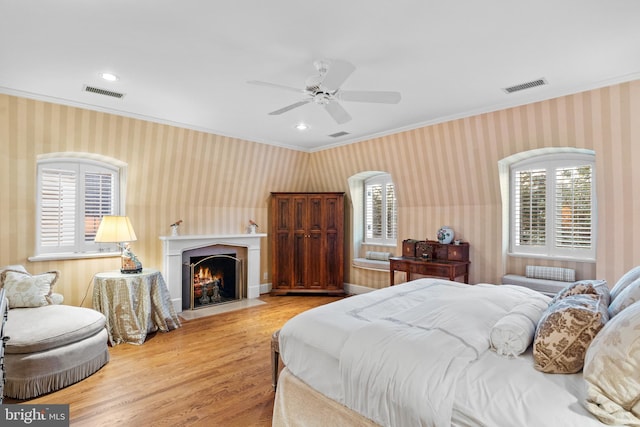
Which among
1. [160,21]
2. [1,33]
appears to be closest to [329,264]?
[160,21]

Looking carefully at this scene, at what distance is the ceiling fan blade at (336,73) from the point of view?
2364mm

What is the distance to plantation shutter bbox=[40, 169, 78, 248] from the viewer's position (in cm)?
406

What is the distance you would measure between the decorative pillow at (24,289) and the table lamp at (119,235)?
2.27 ft

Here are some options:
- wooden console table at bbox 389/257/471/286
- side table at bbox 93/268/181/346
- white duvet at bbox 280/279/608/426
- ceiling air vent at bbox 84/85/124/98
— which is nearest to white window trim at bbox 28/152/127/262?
side table at bbox 93/268/181/346

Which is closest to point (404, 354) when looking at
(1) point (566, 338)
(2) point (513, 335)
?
(2) point (513, 335)

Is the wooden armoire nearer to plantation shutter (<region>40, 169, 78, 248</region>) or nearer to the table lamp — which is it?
the table lamp

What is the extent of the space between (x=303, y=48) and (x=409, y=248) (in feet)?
11.5

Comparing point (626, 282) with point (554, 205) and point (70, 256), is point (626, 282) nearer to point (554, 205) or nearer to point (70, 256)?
point (554, 205)

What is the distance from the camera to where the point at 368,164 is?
5.75 meters

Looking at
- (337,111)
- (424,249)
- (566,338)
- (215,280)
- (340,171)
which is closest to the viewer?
(566,338)

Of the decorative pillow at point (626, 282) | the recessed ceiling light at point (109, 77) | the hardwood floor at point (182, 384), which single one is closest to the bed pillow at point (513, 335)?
the decorative pillow at point (626, 282)

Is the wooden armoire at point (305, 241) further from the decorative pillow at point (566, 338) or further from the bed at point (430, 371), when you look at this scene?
the decorative pillow at point (566, 338)

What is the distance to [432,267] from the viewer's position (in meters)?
4.63

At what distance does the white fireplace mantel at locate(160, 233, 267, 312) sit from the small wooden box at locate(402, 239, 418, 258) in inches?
97.9
